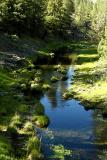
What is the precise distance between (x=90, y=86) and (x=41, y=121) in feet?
69.4

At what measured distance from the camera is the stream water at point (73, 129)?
32719 millimetres

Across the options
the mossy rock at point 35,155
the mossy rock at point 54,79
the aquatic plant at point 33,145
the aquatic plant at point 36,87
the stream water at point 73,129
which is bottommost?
the mossy rock at point 35,155

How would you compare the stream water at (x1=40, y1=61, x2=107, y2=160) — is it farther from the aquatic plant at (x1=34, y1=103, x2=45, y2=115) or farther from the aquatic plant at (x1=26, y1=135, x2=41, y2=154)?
the aquatic plant at (x1=26, y1=135, x2=41, y2=154)

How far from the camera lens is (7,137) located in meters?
34.4

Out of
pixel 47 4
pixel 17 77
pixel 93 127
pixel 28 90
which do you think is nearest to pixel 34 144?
pixel 93 127

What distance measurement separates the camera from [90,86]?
195 ft

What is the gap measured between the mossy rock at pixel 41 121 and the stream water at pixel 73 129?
0.64m

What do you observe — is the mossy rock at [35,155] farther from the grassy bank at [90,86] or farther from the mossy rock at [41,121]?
the grassy bank at [90,86]

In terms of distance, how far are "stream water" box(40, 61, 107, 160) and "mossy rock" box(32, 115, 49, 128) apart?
64cm

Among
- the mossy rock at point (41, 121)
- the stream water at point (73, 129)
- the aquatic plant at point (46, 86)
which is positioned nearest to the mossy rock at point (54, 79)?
the aquatic plant at point (46, 86)

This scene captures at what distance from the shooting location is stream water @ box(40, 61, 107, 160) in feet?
107

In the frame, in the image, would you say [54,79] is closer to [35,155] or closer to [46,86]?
[46,86]

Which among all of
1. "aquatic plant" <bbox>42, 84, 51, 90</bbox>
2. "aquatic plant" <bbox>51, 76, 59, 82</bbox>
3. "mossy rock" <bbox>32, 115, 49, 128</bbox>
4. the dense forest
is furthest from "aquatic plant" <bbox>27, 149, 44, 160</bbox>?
"aquatic plant" <bbox>51, 76, 59, 82</bbox>

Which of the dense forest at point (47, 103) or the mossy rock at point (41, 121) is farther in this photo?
the mossy rock at point (41, 121)
